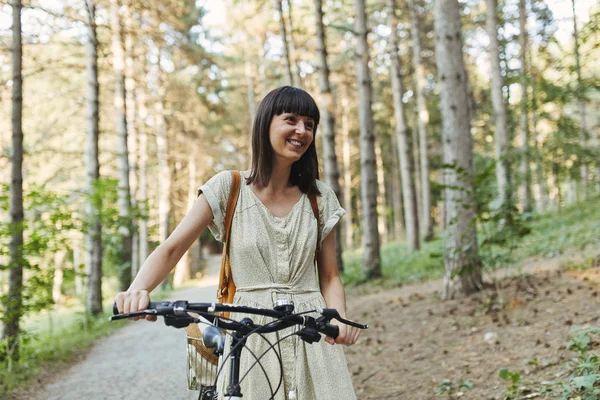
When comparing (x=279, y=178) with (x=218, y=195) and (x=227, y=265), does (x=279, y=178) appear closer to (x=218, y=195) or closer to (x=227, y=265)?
(x=218, y=195)

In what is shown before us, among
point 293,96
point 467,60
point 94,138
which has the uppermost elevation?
point 467,60

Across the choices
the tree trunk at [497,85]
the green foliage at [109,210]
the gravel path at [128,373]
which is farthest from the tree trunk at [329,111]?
the gravel path at [128,373]

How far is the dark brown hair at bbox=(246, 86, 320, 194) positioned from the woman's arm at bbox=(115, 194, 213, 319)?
26 cm

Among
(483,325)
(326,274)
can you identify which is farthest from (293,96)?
(483,325)

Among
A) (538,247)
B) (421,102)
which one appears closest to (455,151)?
(538,247)

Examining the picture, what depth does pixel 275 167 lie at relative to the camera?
2.29m

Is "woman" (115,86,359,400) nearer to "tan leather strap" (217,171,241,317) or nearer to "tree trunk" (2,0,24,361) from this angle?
"tan leather strap" (217,171,241,317)

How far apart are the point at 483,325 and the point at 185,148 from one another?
1726 cm

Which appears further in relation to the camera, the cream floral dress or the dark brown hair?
the dark brown hair

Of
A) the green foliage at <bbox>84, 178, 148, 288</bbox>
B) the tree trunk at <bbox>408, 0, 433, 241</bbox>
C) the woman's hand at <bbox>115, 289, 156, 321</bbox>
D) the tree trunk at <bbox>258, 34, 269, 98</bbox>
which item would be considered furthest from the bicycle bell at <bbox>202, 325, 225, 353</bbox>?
the tree trunk at <bbox>258, 34, 269, 98</bbox>

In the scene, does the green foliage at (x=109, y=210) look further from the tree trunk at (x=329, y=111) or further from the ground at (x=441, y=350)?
the tree trunk at (x=329, y=111)

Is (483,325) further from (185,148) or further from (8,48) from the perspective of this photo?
(185,148)

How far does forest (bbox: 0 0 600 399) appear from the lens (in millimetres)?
6836

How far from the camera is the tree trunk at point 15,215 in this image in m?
6.23
